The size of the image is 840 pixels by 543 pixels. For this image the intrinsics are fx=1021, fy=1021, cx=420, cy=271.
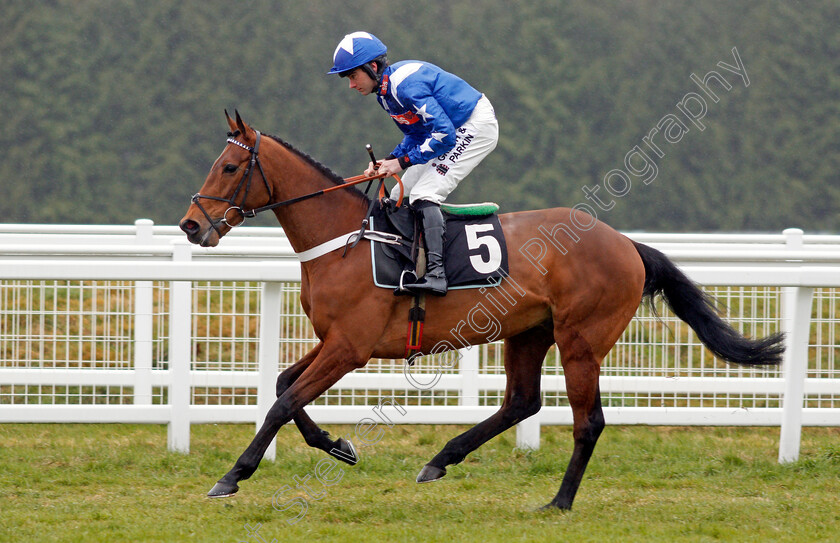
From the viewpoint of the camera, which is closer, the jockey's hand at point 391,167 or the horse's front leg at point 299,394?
the horse's front leg at point 299,394

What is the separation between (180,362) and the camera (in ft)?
18.0

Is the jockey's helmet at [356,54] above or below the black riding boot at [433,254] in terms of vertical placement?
above

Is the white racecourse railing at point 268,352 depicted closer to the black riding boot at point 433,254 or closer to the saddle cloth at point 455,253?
the saddle cloth at point 455,253

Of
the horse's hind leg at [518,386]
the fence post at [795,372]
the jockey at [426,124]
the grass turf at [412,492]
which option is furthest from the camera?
the fence post at [795,372]

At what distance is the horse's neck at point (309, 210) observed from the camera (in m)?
4.54

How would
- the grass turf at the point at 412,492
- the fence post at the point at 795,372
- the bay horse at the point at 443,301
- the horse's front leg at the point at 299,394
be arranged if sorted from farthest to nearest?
1. the fence post at the point at 795,372
2. the bay horse at the point at 443,301
3. the horse's front leg at the point at 299,394
4. the grass turf at the point at 412,492

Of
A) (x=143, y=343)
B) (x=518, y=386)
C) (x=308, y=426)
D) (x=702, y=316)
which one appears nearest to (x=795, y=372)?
(x=702, y=316)

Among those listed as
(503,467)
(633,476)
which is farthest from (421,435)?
(633,476)

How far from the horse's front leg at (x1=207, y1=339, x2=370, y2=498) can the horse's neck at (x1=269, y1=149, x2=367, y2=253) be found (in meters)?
0.49

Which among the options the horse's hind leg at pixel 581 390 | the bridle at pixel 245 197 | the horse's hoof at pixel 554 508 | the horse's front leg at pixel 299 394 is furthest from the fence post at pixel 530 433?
the bridle at pixel 245 197

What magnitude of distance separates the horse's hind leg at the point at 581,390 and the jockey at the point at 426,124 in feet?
2.23

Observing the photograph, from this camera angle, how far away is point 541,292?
4691 mm

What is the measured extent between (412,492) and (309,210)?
4.82 ft

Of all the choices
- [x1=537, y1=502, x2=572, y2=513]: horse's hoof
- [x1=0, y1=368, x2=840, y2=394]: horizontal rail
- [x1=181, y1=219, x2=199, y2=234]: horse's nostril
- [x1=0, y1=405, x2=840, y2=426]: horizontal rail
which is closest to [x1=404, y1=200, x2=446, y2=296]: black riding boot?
[x1=181, y1=219, x2=199, y2=234]: horse's nostril
